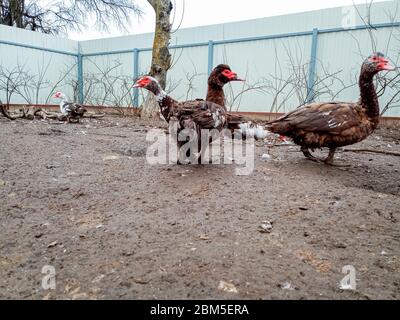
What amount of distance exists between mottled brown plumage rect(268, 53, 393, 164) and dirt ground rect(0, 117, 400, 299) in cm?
32

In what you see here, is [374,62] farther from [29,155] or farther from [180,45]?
[180,45]

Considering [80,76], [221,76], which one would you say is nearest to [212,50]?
[221,76]

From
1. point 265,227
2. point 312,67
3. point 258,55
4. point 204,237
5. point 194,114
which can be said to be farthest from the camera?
point 258,55

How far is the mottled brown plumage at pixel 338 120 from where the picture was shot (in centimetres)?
286

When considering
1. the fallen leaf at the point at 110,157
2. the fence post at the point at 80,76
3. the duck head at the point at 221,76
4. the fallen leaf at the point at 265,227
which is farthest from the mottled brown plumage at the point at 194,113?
the fence post at the point at 80,76

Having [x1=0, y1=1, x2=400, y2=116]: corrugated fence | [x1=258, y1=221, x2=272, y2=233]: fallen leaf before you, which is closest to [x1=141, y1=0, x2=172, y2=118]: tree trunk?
[x1=0, y1=1, x2=400, y2=116]: corrugated fence

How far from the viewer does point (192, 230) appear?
1.69 meters

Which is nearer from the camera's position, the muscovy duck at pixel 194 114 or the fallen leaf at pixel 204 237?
the fallen leaf at pixel 204 237

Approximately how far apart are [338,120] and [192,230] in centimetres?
196

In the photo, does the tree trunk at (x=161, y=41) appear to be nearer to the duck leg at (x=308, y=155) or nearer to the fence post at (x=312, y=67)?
the fence post at (x=312, y=67)

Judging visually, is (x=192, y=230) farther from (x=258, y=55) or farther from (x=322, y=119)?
(x=258, y=55)

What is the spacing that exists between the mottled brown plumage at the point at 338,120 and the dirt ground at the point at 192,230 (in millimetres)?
321
